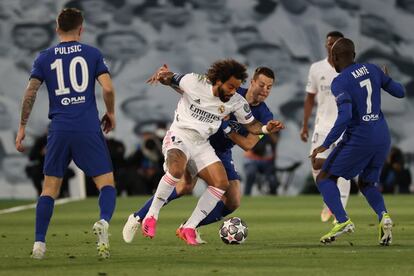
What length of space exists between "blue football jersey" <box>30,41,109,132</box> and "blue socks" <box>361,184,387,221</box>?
2750mm

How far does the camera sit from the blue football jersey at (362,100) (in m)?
10.8

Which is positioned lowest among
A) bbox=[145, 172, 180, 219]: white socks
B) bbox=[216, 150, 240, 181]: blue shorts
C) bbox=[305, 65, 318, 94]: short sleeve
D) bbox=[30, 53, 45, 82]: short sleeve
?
bbox=[145, 172, 180, 219]: white socks

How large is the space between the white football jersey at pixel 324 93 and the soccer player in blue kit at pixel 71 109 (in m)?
5.73

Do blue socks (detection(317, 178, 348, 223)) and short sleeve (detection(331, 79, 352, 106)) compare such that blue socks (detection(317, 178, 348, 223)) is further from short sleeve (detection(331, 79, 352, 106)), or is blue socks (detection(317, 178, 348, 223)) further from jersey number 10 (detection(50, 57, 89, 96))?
jersey number 10 (detection(50, 57, 89, 96))

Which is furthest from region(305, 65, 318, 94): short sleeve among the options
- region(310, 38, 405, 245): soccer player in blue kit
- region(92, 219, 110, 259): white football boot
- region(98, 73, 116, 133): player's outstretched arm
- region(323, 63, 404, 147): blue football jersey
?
region(92, 219, 110, 259): white football boot

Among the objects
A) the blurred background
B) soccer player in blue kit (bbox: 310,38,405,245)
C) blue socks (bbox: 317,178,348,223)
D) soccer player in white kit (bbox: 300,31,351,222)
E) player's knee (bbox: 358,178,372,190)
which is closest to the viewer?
soccer player in blue kit (bbox: 310,38,405,245)

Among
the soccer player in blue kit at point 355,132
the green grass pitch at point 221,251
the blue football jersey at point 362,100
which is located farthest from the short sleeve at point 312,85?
the blue football jersey at point 362,100

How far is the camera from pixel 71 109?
959cm

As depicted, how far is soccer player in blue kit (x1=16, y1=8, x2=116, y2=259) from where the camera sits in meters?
9.57

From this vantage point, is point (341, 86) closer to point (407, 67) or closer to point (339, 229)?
point (339, 229)

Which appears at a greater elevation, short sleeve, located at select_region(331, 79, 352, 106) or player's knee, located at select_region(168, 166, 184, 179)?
short sleeve, located at select_region(331, 79, 352, 106)

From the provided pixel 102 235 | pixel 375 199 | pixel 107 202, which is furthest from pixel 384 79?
pixel 102 235

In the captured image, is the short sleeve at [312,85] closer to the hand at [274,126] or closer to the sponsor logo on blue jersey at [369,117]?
the sponsor logo on blue jersey at [369,117]

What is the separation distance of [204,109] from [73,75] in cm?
166
